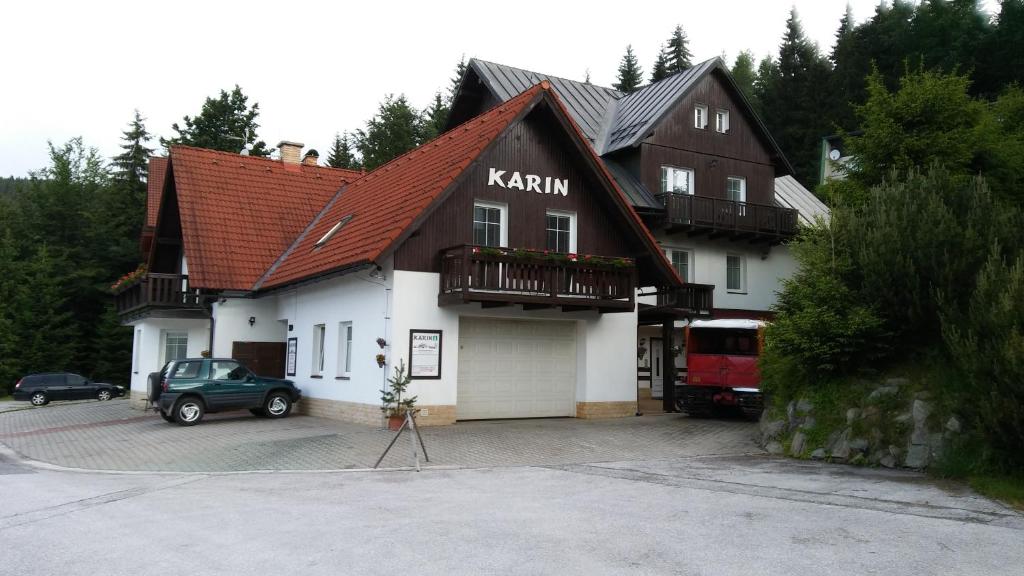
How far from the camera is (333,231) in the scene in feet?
74.4

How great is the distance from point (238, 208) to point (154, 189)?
24.7 ft

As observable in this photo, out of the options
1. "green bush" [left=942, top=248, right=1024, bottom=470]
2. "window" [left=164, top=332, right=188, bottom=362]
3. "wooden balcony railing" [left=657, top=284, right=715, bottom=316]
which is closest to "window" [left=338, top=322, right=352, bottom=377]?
"window" [left=164, top=332, right=188, bottom=362]

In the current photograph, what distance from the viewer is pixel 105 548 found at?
24.2 ft

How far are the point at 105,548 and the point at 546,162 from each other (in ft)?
48.0

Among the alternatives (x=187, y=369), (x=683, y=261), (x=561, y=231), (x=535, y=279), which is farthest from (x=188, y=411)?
(x=683, y=261)

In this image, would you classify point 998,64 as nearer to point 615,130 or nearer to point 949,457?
point 615,130

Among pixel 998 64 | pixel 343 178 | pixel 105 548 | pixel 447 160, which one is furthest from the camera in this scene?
pixel 998 64

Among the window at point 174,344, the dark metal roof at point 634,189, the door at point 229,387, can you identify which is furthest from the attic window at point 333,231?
the dark metal roof at point 634,189

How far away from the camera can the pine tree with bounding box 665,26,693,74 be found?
63.8 m

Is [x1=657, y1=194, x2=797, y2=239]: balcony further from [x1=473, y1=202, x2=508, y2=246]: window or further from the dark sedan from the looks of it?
the dark sedan

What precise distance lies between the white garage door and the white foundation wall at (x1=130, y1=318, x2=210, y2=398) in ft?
30.3

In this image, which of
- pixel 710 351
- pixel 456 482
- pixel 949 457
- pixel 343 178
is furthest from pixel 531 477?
pixel 343 178

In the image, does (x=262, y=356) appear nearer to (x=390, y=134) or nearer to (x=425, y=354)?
(x=425, y=354)

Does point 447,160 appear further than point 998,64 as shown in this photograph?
No
